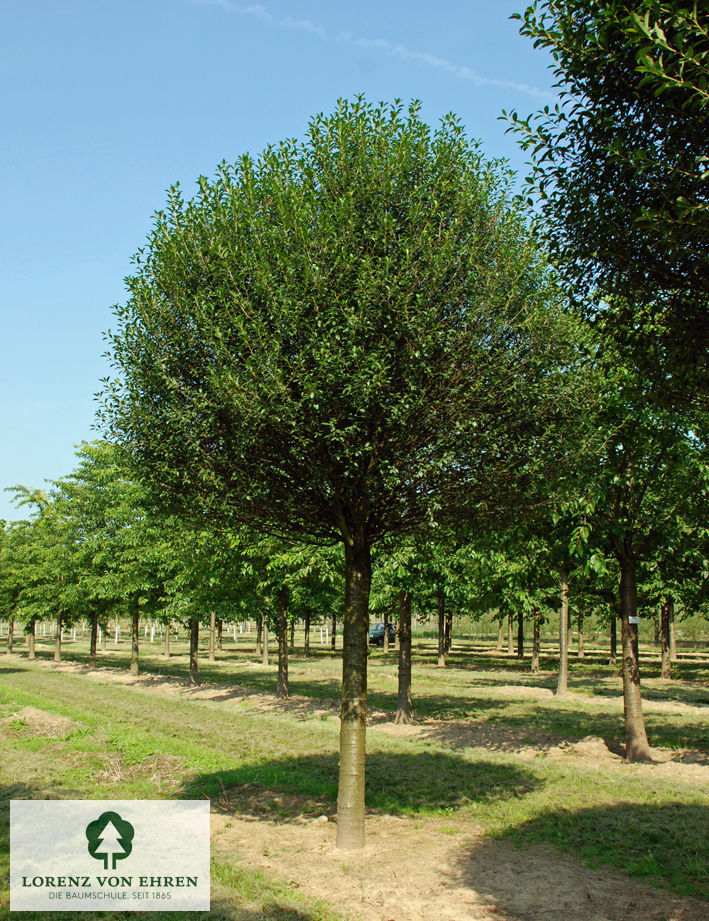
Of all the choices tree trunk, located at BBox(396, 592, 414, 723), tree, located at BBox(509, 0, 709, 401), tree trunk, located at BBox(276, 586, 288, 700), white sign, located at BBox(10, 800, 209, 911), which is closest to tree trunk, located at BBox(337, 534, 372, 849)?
white sign, located at BBox(10, 800, 209, 911)

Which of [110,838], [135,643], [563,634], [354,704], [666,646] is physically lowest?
[135,643]

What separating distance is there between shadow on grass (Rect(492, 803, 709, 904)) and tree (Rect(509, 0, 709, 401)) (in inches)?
227

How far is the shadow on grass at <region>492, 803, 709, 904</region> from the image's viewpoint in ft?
27.2

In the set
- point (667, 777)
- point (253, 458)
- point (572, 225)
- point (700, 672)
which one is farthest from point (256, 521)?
point (700, 672)

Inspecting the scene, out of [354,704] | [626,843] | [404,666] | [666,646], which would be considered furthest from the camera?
[666,646]

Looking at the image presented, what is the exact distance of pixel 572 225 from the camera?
705 centimetres

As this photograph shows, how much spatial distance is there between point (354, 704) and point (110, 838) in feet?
12.6

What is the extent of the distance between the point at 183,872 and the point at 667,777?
956cm

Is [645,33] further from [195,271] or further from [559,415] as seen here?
[195,271]

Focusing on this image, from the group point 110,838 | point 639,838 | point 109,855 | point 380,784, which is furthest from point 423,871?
point 380,784

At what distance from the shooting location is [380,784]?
13203mm

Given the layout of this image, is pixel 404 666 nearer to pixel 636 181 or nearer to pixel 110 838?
pixel 110 838

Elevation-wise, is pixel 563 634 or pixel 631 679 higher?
pixel 631 679

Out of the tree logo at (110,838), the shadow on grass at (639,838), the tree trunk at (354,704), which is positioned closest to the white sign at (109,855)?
the tree logo at (110,838)
